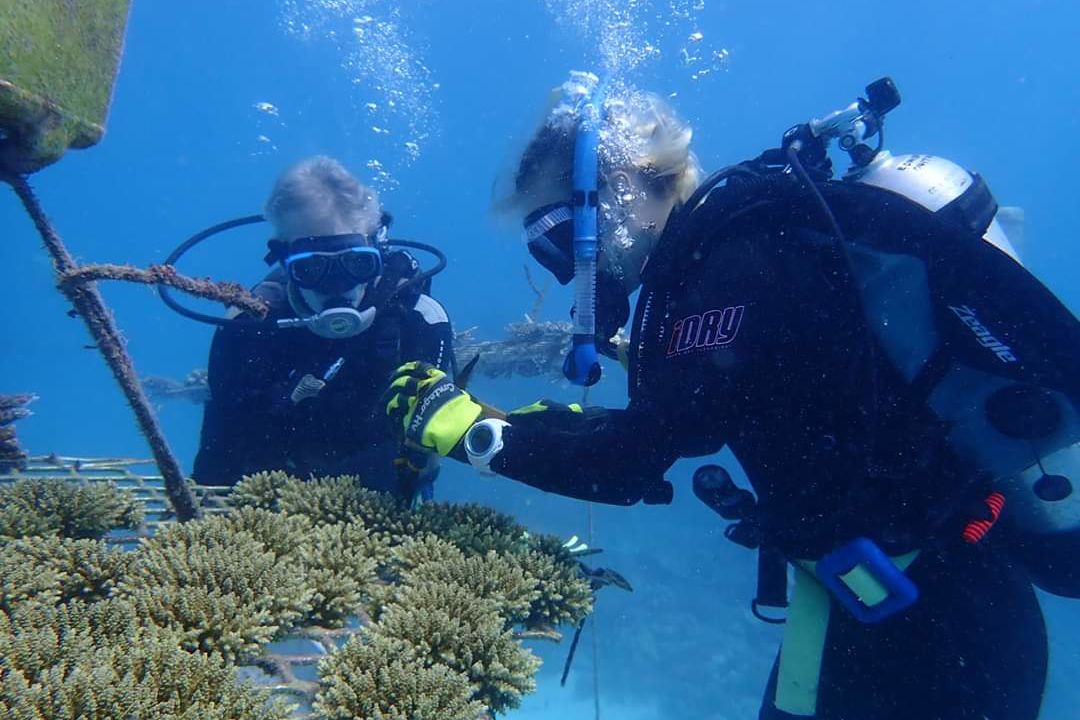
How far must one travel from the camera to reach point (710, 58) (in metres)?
89.1

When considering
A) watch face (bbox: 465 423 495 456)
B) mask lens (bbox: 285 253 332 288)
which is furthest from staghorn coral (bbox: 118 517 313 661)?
mask lens (bbox: 285 253 332 288)

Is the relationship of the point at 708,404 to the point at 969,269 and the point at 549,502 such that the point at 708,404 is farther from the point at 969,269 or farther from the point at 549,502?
the point at 549,502

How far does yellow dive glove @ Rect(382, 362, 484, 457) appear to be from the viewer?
2.94 m

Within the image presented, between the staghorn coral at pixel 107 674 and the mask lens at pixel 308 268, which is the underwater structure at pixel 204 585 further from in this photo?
the mask lens at pixel 308 268

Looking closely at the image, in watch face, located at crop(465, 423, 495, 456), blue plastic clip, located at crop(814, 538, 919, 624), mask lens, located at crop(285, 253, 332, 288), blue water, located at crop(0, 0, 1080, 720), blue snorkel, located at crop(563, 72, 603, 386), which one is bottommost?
blue plastic clip, located at crop(814, 538, 919, 624)

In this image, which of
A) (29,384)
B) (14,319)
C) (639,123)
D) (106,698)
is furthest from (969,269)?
(14,319)

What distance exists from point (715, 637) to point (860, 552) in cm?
1784

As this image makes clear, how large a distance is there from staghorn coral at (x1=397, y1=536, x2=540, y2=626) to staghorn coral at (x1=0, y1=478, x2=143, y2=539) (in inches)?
58.3

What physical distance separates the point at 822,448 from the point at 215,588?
2420mm

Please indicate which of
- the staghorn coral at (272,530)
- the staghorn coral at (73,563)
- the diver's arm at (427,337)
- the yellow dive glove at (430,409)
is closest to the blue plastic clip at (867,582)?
the yellow dive glove at (430,409)

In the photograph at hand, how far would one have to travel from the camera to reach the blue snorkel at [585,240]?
9.13 feet

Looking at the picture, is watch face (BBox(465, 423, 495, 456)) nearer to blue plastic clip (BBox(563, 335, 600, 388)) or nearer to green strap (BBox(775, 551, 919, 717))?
blue plastic clip (BBox(563, 335, 600, 388))

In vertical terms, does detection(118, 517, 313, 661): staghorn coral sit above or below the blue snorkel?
below

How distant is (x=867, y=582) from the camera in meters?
2.45
